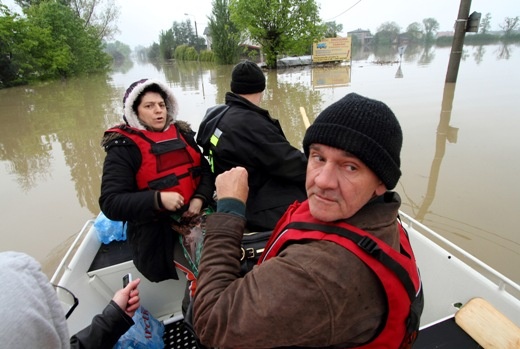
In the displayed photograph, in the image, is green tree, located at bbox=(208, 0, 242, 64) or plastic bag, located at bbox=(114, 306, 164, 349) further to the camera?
green tree, located at bbox=(208, 0, 242, 64)

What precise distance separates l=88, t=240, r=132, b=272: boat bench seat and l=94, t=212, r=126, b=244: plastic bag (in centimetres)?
4

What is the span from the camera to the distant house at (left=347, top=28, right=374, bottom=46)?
73.8 metres

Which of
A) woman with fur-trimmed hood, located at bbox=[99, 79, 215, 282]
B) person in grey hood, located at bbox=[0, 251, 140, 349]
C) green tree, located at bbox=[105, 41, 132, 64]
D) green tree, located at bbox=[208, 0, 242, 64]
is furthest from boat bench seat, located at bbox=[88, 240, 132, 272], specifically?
green tree, located at bbox=[105, 41, 132, 64]

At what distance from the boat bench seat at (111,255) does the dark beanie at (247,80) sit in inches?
61.6

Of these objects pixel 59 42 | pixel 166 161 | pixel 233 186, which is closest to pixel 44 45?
pixel 59 42

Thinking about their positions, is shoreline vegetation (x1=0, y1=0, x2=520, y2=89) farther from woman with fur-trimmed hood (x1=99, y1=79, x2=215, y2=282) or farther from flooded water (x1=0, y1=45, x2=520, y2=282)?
woman with fur-trimmed hood (x1=99, y1=79, x2=215, y2=282)

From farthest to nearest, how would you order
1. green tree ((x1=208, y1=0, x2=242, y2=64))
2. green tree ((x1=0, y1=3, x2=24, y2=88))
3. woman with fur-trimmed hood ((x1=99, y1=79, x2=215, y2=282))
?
green tree ((x1=208, y1=0, x2=242, y2=64)), green tree ((x1=0, y1=3, x2=24, y2=88)), woman with fur-trimmed hood ((x1=99, y1=79, x2=215, y2=282))

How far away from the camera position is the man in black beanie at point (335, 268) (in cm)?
75

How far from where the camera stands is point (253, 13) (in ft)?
80.6

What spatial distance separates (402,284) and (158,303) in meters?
2.19

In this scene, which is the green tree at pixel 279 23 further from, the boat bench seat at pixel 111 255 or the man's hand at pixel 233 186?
the man's hand at pixel 233 186

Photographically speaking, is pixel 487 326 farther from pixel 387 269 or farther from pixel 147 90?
pixel 147 90

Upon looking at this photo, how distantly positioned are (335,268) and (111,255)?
7.24 ft

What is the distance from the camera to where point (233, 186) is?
4.19 ft
